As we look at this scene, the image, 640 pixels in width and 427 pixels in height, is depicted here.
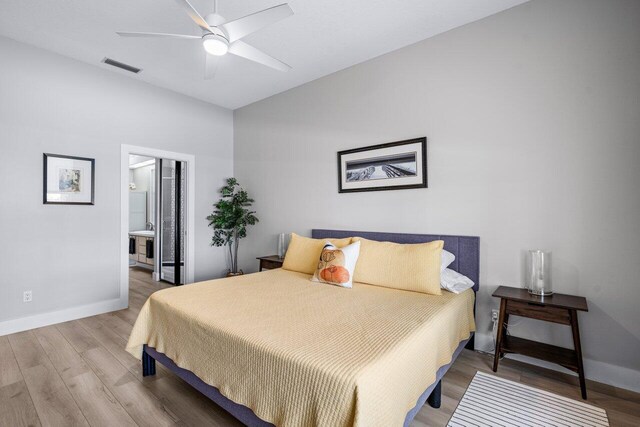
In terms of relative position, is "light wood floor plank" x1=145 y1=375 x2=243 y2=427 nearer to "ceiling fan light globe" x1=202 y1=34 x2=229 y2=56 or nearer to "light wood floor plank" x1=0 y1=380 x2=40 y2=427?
"light wood floor plank" x1=0 y1=380 x2=40 y2=427

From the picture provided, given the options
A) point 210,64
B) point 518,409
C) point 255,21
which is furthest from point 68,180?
point 518,409

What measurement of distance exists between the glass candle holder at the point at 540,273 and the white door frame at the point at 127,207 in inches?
164

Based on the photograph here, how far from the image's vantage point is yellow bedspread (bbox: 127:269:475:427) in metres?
1.17

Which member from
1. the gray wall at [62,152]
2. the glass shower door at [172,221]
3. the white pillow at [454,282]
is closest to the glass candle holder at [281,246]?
the glass shower door at [172,221]

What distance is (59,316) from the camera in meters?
3.27

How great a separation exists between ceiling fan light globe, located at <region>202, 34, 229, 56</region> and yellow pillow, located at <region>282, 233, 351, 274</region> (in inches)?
76.3

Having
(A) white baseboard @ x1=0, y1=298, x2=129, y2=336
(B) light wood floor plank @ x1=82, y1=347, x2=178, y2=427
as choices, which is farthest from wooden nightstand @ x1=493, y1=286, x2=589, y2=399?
(A) white baseboard @ x1=0, y1=298, x2=129, y2=336

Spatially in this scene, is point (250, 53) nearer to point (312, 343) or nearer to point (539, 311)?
point (312, 343)

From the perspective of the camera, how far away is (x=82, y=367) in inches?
90.4

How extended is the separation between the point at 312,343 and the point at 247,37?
2.84 m

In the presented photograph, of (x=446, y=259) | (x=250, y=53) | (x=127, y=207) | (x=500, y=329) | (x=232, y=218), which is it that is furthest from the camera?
(x=232, y=218)

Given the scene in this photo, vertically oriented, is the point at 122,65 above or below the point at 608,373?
above

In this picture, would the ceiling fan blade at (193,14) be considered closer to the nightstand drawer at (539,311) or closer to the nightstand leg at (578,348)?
the nightstand drawer at (539,311)

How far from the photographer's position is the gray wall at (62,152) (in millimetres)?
2980
